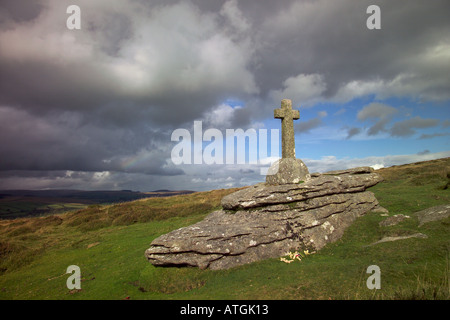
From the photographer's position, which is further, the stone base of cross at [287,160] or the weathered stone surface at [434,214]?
the stone base of cross at [287,160]

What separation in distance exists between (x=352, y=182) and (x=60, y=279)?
815 inches

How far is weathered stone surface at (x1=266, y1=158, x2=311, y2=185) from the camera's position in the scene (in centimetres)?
1636

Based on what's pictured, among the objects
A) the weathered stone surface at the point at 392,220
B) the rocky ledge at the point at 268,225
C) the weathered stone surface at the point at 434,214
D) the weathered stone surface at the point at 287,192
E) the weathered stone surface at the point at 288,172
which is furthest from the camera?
the weathered stone surface at the point at 288,172

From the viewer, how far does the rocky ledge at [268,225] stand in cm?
1180

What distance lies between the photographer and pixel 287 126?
18531 millimetres

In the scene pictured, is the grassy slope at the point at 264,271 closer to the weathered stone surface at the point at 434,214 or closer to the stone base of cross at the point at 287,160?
the weathered stone surface at the point at 434,214

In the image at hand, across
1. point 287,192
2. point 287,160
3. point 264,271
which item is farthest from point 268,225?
point 287,160

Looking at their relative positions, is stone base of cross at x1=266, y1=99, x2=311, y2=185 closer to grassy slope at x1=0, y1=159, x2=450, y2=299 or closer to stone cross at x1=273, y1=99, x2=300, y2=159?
stone cross at x1=273, y1=99, x2=300, y2=159

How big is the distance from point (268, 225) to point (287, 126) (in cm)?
888

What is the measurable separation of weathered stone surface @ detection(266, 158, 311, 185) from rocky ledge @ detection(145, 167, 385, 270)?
0.58 meters

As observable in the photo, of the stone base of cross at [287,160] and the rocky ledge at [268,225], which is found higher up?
the stone base of cross at [287,160]

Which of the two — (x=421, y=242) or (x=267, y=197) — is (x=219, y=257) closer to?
(x=267, y=197)

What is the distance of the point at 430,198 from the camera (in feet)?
55.9

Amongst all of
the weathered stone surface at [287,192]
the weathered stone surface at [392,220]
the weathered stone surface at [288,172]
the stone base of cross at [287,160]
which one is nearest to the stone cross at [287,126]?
the stone base of cross at [287,160]
